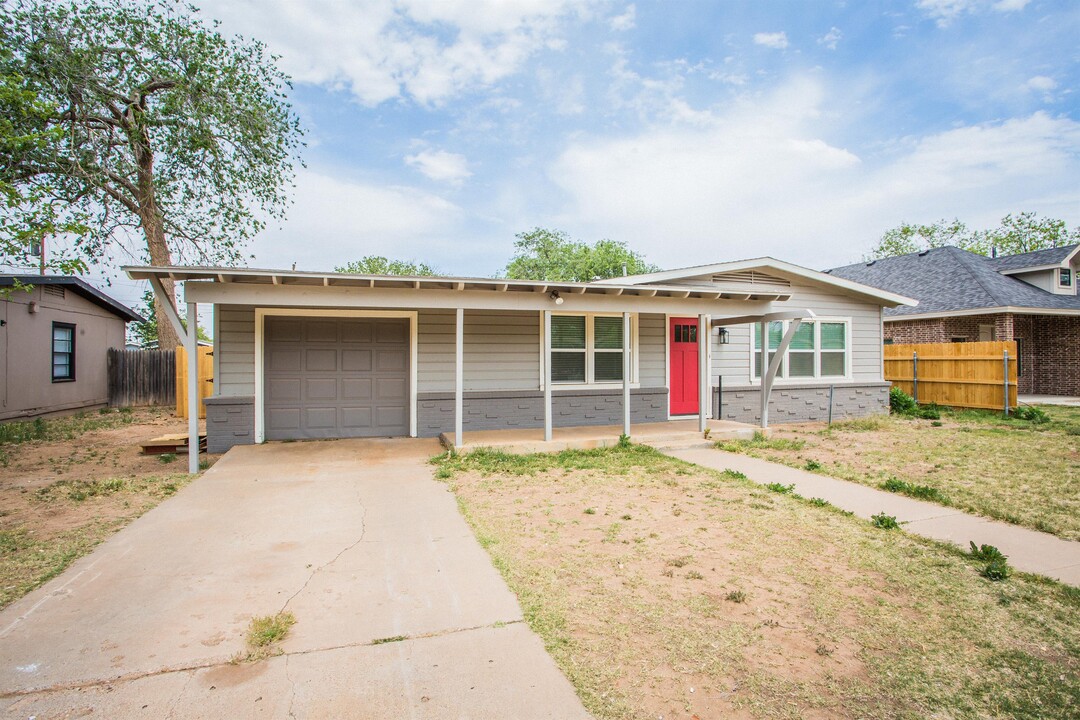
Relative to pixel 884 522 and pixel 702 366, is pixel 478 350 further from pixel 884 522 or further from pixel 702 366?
pixel 884 522

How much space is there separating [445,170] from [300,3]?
538 inches

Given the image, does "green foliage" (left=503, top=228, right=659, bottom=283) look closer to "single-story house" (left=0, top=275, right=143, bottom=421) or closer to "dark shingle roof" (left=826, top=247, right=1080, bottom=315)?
"dark shingle roof" (left=826, top=247, right=1080, bottom=315)

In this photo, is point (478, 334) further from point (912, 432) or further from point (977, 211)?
point (977, 211)

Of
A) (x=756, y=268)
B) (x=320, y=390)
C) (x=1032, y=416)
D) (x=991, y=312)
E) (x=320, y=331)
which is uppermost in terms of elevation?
(x=756, y=268)

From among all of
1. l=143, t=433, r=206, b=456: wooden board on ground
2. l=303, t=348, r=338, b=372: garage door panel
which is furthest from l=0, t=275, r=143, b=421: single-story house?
l=303, t=348, r=338, b=372: garage door panel

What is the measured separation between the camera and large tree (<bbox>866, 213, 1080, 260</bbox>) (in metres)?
34.3

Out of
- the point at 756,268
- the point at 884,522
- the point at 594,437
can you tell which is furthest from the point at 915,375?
the point at 884,522

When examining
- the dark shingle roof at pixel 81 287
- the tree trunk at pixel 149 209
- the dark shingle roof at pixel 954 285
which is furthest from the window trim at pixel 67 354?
the dark shingle roof at pixel 954 285

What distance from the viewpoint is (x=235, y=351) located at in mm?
8273

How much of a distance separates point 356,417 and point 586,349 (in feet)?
13.6

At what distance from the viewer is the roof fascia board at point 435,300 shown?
683cm

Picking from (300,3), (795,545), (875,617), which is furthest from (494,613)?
(300,3)

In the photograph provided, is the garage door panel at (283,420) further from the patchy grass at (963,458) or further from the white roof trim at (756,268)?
the patchy grass at (963,458)

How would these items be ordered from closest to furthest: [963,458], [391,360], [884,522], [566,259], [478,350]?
[884,522] < [963,458] < [391,360] < [478,350] < [566,259]
